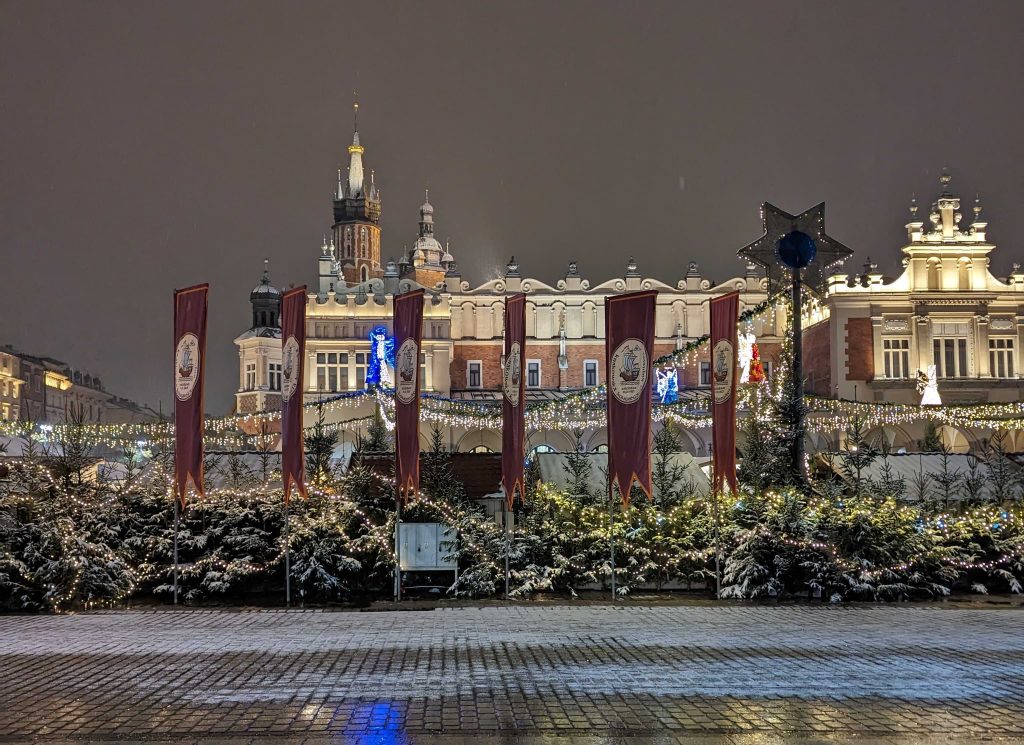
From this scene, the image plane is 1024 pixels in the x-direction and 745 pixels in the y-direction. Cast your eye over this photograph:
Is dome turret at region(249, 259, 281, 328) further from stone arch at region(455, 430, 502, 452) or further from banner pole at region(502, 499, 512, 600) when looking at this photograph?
banner pole at region(502, 499, 512, 600)

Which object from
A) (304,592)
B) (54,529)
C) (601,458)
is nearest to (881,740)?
(304,592)

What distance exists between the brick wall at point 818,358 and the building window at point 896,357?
2828 millimetres

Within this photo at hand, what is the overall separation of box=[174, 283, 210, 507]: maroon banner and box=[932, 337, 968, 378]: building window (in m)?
43.6

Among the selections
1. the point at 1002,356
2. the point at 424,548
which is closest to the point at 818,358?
the point at 1002,356

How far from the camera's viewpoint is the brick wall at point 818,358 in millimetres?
53312

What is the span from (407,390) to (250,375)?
55.1 m

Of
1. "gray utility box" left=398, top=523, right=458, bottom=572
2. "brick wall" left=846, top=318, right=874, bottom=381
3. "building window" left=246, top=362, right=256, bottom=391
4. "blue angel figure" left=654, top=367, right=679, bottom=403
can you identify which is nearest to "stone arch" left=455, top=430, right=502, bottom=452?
"blue angel figure" left=654, top=367, right=679, bottom=403

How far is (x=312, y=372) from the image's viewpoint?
63.2m

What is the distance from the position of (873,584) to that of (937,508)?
316cm

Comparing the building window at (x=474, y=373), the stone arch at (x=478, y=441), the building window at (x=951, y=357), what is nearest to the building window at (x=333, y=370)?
the building window at (x=474, y=373)

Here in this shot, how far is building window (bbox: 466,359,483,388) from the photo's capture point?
6450 centimetres

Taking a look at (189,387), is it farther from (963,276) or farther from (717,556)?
(963,276)

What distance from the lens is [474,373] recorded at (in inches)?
2547

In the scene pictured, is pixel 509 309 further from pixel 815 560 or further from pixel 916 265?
pixel 916 265
